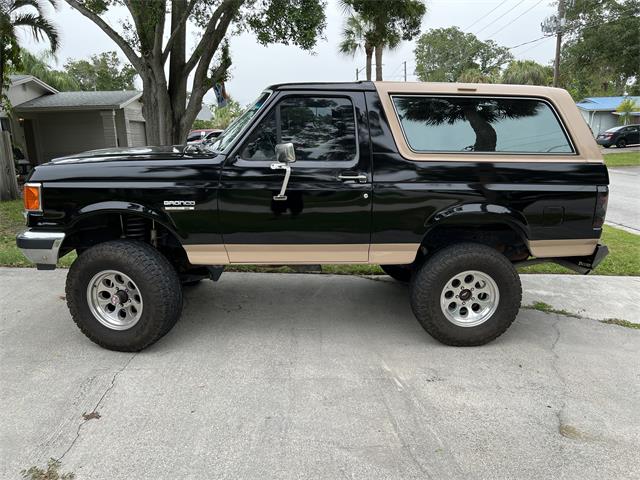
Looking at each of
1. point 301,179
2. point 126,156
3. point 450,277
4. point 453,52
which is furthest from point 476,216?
point 453,52

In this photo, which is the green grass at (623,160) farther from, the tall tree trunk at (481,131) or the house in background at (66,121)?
the tall tree trunk at (481,131)

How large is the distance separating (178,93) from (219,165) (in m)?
7.34

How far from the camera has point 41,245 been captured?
3.80m

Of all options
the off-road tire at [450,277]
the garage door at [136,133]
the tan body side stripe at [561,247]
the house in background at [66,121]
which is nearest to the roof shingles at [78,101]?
the house in background at [66,121]

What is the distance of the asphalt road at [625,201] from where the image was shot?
9.47 m

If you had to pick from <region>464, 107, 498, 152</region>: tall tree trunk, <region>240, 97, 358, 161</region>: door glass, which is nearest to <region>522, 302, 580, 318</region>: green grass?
<region>464, 107, 498, 152</region>: tall tree trunk

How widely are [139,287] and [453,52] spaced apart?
75.7 m

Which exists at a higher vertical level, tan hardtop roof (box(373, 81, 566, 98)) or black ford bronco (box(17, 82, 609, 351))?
tan hardtop roof (box(373, 81, 566, 98))

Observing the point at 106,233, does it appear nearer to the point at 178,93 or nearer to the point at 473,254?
the point at 473,254

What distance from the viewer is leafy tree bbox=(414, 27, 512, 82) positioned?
70.6 metres

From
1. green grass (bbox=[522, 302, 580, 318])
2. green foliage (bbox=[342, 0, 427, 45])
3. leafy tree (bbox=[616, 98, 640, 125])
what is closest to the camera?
green grass (bbox=[522, 302, 580, 318])

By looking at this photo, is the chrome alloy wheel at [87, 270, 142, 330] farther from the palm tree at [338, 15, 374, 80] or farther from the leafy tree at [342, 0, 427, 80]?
the palm tree at [338, 15, 374, 80]

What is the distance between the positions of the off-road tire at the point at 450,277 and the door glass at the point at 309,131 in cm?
112

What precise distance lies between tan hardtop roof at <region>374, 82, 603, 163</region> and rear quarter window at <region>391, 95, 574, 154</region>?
0.04 metres
